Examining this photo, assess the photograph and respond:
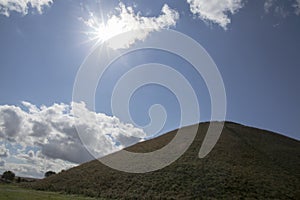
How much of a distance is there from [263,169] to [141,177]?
16.6m

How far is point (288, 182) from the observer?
39938 millimetres

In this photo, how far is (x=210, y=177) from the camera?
39219mm

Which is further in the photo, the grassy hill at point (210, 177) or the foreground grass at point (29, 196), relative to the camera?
the grassy hill at point (210, 177)

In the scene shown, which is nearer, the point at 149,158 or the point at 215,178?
the point at 215,178

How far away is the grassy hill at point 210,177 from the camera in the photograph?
116ft

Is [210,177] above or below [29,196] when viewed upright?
above

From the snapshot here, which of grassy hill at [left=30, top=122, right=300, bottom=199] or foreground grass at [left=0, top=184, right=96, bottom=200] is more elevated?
grassy hill at [left=30, top=122, right=300, bottom=199]

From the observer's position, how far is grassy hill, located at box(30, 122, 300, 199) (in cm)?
3531

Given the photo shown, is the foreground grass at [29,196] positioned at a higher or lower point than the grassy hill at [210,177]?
lower

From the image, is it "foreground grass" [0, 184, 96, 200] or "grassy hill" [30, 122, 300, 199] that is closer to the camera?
"foreground grass" [0, 184, 96, 200]

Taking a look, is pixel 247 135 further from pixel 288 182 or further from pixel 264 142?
pixel 288 182

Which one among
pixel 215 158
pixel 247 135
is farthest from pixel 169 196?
pixel 247 135

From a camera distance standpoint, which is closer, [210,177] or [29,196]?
[29,196]

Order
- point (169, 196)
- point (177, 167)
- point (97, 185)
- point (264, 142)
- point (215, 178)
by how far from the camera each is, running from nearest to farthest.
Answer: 1. point (169, 196)
2. point (215, 178)
3. point (97, 185)
4. point (177, 167)
5. point (264, 142)
